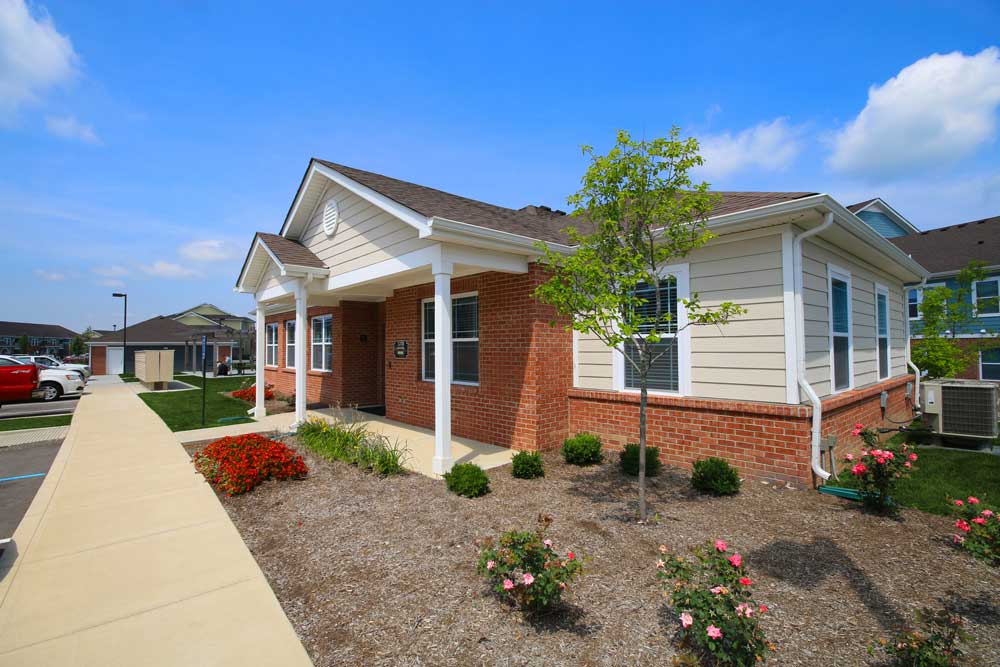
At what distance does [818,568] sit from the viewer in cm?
355

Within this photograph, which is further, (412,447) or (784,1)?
(412,447)

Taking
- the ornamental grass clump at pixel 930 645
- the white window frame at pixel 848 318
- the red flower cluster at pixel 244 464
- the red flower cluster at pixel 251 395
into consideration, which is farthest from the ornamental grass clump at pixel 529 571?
the red flower cluster at pixel 251 395

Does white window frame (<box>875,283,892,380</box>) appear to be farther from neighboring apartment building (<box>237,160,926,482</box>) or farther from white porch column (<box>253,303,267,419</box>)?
white porch column (<box>253,303,267,419</box>)

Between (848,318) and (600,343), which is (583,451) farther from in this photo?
(848,318)

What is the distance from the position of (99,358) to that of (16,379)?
22.8 metres

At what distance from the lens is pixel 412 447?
7.80 meters

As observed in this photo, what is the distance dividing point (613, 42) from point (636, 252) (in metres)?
5.53

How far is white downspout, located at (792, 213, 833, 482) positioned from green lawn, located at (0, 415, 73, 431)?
15.3 meters

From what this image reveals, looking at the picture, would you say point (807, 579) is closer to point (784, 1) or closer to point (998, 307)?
point (784, 1)

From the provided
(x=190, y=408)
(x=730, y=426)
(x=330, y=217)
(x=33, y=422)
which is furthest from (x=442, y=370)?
(x=33, y=422)

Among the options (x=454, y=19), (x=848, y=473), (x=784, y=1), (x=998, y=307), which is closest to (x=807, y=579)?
(x=848, y=473)

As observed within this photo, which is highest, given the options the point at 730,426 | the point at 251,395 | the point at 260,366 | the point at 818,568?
the point at 260,366

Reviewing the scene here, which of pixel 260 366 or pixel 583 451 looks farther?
pixel 260 366

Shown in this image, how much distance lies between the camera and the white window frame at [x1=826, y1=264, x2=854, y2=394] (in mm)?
6414
